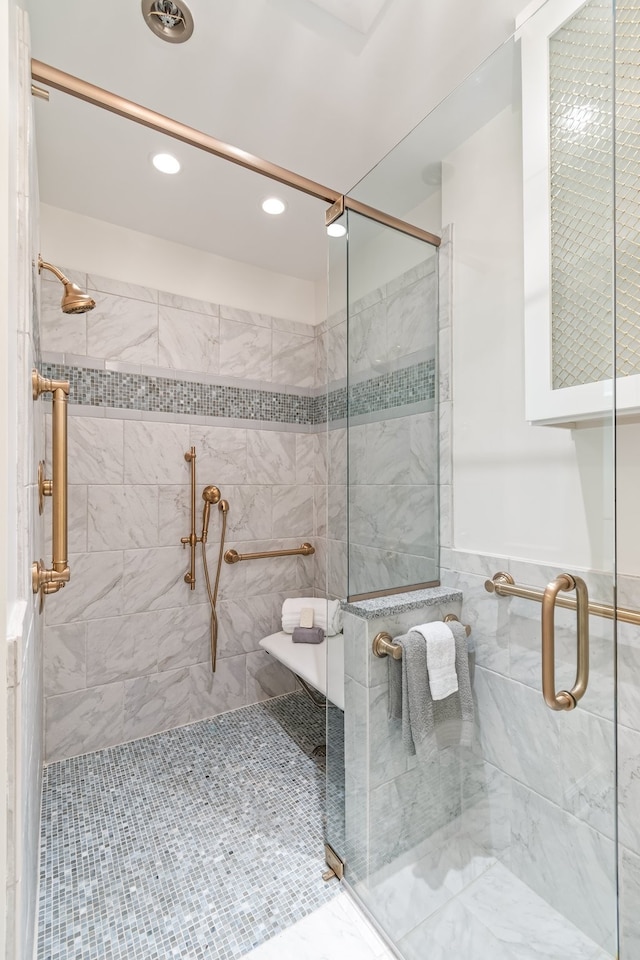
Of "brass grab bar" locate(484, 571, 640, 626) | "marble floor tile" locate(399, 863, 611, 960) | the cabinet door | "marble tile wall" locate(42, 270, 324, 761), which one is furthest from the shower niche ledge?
"marble tile wall" locate(42, 270, 324, 761)

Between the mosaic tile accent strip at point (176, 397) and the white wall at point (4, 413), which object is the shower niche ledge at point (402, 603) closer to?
the white wall at point (4, 413)

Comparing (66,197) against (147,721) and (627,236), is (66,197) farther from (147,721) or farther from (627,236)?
(147,721)

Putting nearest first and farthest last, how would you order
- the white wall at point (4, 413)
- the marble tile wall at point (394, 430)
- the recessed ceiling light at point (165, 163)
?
the white wall at point (4, 413)
the marble tile wall at point (394, 430)
the recessed ceiling light at point (165, 163)

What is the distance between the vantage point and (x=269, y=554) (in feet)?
8.39

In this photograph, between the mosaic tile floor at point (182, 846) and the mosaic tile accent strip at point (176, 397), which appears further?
the mosaic tile accent strip at point (176, 397)

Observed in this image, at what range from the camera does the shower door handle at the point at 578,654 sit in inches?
35.9

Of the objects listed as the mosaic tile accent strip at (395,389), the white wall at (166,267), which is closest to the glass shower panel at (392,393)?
the mosaic tile accent strip at (395,389)

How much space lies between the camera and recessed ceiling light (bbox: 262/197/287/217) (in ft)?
6.56

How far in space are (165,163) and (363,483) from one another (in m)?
1.52

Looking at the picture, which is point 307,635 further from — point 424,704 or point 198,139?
point 198,139

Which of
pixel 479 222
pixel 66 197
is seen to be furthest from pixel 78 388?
pixel 479 222

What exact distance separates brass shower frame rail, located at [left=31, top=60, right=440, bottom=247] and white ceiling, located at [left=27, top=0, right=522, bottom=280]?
0.17 metres

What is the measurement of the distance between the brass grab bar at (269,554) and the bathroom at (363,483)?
33 cm

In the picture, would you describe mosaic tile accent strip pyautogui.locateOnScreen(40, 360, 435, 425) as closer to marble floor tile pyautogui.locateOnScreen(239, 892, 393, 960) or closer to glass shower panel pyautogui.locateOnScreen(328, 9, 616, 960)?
glass shower panel pyautogui.locateOnScreen(328, 9, 616, 960)
